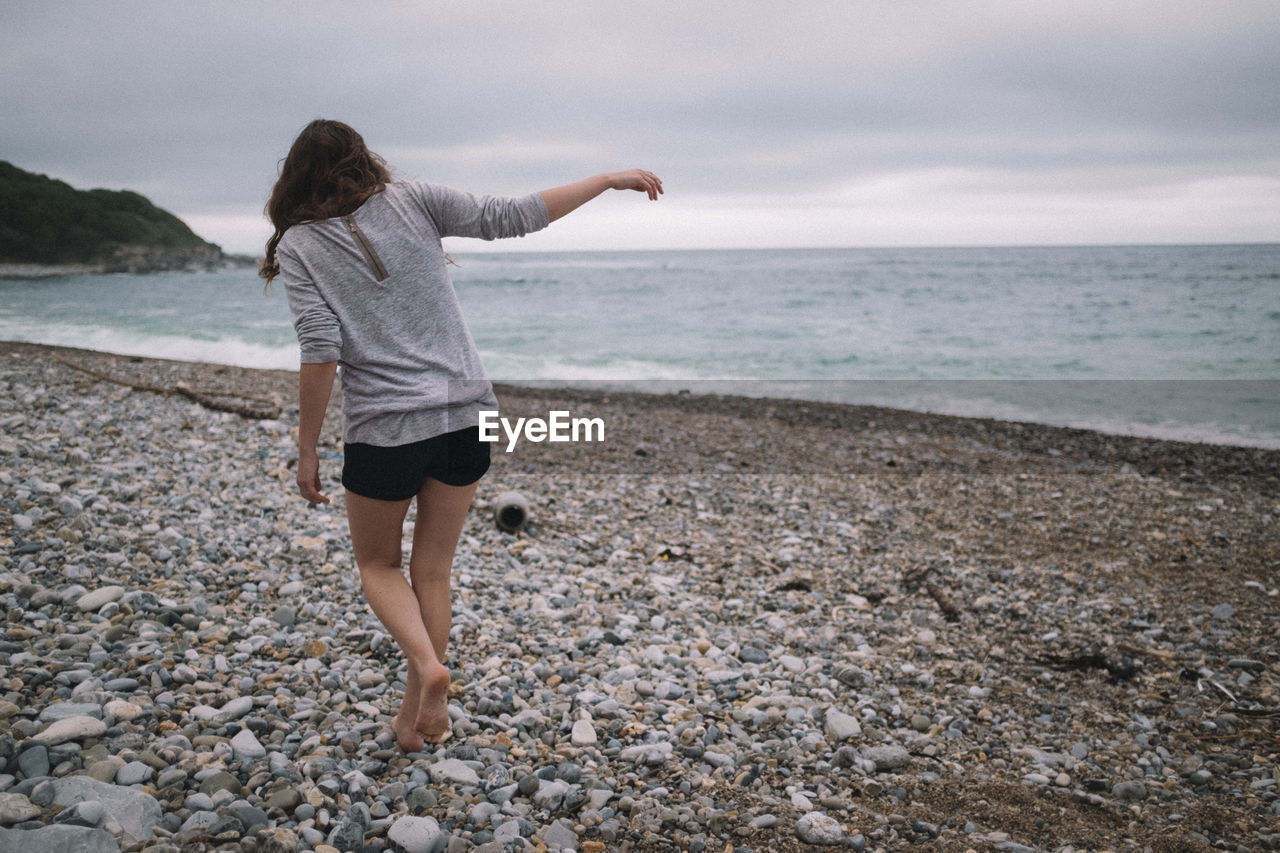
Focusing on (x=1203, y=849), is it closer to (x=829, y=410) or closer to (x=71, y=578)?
(x=71, y=578)

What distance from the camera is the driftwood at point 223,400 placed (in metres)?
8.53

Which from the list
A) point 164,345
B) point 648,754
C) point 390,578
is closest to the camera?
point 390,578

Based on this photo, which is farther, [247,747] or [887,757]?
[887,757]

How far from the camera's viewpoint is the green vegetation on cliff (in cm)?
4120

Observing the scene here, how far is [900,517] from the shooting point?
23.5 ft

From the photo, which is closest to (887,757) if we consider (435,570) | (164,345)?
(435,570)

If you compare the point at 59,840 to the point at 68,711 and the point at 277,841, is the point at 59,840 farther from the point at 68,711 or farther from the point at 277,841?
the point at 68,711

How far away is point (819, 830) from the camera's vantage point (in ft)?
10.1

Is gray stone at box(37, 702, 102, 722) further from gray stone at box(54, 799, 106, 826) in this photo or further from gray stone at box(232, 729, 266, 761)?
gray stone at box(54, 799, 106, 826)

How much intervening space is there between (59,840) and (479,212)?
7.78ft

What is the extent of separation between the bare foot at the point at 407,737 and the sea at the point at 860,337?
897 cm

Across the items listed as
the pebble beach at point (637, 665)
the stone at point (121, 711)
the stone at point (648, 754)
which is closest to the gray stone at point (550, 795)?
the pebble beach at point (637, 665)

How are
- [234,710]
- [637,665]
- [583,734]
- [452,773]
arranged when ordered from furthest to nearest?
1. [637,665]
2. [583,734]
3. [234,710]
4. [452,773]

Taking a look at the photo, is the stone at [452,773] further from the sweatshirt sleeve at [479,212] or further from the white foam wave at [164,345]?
the white foam wave at [164,345]
